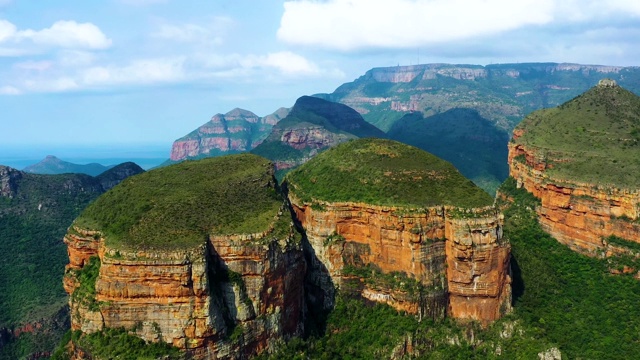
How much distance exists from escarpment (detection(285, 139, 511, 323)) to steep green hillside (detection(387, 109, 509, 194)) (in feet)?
238

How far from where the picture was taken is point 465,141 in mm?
143250

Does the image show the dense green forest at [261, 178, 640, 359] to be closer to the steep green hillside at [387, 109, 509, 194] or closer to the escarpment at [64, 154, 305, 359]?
the escarpment at [64, 154, 305, 359]

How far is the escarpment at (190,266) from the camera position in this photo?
28.9 m

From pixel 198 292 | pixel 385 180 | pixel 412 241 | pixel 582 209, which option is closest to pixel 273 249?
pixel 198 292

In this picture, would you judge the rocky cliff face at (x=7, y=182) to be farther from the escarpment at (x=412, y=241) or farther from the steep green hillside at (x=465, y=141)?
the steep green hillside at (x=465, y=141)

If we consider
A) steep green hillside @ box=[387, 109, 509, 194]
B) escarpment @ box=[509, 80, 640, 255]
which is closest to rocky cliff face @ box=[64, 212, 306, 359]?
escarpment @ box=[509, 80, 640, 255]

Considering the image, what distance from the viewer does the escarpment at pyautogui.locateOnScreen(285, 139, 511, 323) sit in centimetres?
3716

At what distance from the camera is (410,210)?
37219 millimetres

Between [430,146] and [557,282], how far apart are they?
328ft

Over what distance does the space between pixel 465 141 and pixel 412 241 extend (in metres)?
112

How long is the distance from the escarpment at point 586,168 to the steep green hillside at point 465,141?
173ft

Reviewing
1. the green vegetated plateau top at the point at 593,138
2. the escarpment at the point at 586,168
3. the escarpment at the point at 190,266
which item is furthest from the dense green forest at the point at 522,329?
the green vegetated plateau top at the point at 593,138

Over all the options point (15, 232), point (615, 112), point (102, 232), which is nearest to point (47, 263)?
point (15, 232)

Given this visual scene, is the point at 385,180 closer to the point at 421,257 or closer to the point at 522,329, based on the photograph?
the point at 421,257
